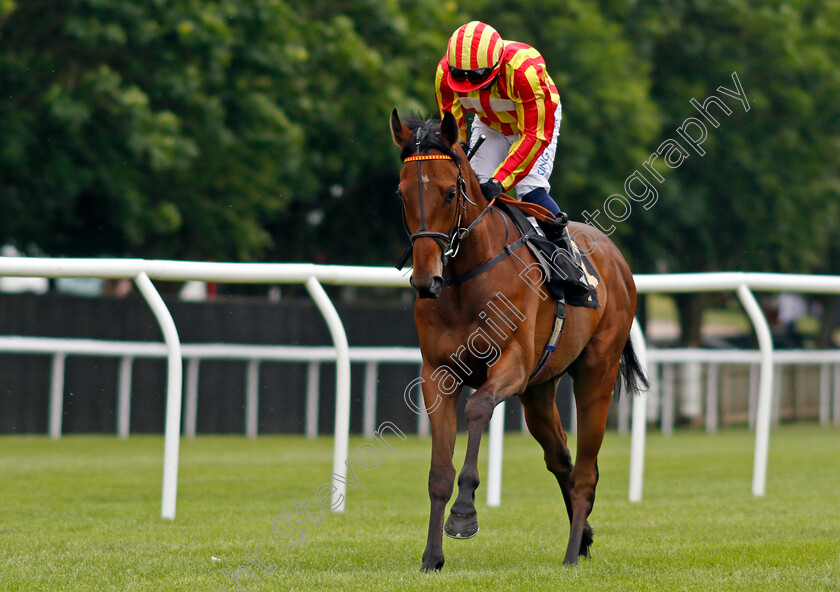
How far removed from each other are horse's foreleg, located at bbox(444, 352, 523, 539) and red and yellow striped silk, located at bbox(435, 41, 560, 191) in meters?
0.90

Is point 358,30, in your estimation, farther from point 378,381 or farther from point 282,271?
point 282,271

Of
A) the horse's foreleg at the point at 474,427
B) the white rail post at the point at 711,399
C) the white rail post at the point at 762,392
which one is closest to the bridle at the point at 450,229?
the horse's foreleg at the point at 474,427

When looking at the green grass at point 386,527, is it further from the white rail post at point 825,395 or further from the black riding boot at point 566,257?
the white rail post at point 825,395

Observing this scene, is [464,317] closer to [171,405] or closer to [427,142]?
[427,142]

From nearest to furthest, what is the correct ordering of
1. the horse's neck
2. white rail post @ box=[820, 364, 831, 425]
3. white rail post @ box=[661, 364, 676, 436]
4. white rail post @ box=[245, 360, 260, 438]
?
1. the horse's neck
2. white rail post @ box=[245, 360, 260, 438]
3. white rail post @ box=[661, 364, 676, 436]
4. white rail post @ box=[820, 364, 831, 425]

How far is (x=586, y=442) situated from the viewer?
227 inches

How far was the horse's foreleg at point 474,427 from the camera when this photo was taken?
14.9ft

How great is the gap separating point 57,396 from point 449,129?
7971 mm

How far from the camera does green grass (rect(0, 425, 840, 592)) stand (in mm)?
4574

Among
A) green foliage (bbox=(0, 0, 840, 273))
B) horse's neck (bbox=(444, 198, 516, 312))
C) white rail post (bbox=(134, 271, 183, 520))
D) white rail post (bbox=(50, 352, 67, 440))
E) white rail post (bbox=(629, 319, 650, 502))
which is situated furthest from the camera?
green foliage (bbox=(0, 0, 840, 273))

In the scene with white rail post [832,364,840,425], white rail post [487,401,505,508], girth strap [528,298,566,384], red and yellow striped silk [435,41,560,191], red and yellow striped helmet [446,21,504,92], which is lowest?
white rail post [832,364,840,425]

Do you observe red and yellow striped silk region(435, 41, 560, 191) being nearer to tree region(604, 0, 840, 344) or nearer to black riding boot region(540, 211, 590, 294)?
black riding boot region(540, 211, 590, 294)

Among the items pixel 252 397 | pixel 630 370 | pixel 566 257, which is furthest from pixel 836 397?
pixel 566 257

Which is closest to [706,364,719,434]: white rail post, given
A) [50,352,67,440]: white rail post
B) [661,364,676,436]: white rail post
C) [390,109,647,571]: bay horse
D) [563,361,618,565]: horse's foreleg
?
[661,364,676,436]: white rail post
